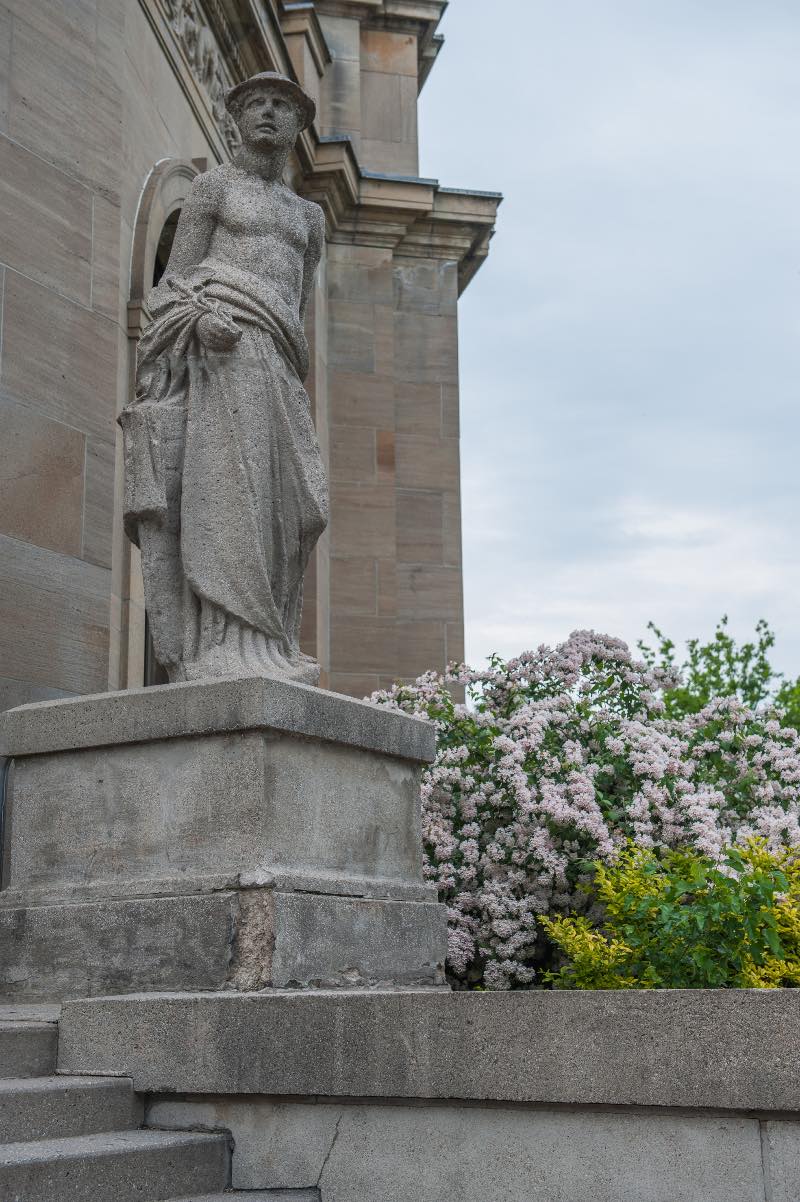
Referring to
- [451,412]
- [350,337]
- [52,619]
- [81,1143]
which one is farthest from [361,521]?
[81,1143]

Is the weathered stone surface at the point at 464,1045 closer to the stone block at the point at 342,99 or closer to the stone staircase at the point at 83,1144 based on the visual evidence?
the stone staircase at the point at 83,1144

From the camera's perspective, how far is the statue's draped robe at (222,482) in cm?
593

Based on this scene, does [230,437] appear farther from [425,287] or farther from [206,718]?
[425,287]

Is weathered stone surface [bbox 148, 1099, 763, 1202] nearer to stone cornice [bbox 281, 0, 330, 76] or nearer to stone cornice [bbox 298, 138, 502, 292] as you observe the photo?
stone cornice [bbox 298, 138, 502, 292]

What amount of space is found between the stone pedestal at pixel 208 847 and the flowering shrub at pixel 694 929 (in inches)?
28.5

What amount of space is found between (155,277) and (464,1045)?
8594 mm

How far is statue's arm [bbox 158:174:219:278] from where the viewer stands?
20.9 feet

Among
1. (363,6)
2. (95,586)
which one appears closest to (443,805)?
(95,586)

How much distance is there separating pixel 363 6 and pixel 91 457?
9.50 m

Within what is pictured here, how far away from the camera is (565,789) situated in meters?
7.53

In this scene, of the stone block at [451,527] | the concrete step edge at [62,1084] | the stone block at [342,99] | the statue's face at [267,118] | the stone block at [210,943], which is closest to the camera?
the concrete step edge at [62,1084]

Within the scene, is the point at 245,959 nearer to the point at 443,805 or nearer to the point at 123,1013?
the point at 123,1013

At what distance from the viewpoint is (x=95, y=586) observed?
327 inches

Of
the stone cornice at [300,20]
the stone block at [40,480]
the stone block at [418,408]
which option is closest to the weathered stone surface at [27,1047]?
the stone block at [40,480]
